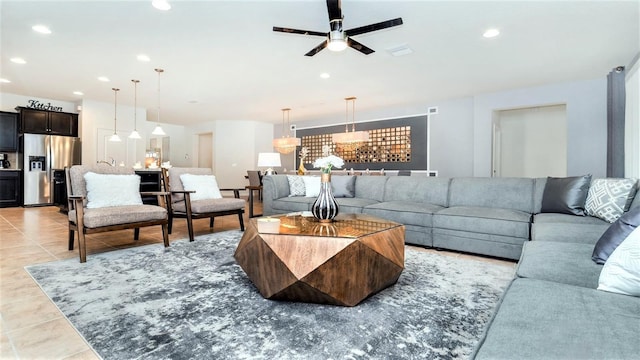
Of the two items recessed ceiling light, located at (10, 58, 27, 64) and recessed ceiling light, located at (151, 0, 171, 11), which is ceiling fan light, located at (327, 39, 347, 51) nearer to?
recessed ceiling light, located at (151, 0, 171, 11)

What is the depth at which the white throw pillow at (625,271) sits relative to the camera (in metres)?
1.13

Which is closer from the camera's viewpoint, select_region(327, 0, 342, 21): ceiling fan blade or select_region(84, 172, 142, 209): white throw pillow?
select_region(327, 0, 342, 21): ceiling fan blade

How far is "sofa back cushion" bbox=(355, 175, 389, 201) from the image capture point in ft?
14.8

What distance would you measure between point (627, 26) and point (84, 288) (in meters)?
5.61

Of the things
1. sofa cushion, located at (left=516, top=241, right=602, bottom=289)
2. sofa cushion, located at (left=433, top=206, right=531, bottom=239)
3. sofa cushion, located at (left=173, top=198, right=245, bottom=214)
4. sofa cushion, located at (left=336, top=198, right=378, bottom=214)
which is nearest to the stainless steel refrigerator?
sofa cushion, located at (left=173, top=198, right=245, bottom=214)

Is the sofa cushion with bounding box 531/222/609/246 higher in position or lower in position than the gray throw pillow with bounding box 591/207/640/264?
lower

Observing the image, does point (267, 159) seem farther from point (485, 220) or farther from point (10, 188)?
point (10, 188)

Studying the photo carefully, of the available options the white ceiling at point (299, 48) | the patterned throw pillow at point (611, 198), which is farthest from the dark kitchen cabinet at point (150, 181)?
the patterned throw pillow at point (611, 198)

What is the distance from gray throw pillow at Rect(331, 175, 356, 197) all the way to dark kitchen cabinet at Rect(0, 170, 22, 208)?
7.03m

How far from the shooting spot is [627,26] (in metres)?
3.34

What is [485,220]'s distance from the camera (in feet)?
10.2

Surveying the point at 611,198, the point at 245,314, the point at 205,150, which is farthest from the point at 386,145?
the point at 245,314

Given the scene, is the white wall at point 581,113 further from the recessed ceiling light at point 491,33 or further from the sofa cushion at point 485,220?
the sofa cushion at point 485,220

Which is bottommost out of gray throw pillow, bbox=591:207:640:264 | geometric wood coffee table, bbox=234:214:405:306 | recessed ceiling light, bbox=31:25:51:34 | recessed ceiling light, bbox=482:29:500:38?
geometric wood coffee table, bbox=234:214:405:306
